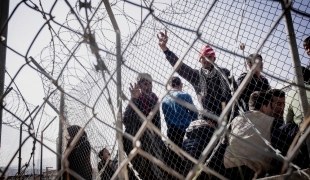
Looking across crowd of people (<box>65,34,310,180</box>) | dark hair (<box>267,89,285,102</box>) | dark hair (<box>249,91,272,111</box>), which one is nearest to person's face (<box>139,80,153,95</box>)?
crowd of people (<box>65,34,310,180</box>)

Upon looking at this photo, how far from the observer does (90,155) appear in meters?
3.45

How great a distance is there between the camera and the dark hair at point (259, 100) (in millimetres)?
2158

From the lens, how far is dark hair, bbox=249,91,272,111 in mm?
2158

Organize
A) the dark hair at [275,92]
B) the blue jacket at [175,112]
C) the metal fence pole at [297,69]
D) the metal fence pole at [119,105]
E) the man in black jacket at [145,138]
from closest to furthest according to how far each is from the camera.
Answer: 1. the metal fence pole at [119,105]
2. the metal fence pole at [297,69]
3. the dark hair at [275,92]
4. the man in black jacket at [145,138]
5. the blue jacket at [175,112]

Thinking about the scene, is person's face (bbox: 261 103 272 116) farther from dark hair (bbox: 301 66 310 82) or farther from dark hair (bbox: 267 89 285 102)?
dark hair (bbox: 301 66 310 82)

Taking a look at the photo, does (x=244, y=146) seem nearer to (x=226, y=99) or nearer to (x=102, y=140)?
(x=226, y=99)

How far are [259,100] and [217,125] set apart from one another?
1.65ft

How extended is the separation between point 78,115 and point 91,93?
66 centimetres

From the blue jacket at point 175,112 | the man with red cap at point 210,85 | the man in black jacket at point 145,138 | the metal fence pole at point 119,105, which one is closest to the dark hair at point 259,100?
the man with red cap at point 210,85

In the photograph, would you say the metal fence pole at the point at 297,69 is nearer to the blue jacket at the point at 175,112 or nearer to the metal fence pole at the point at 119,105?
the metal fence pole at the point at 119,105

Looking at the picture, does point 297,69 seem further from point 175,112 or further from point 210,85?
point 175,112

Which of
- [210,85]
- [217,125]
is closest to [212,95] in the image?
[210,85]

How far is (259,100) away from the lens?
2.20 meters

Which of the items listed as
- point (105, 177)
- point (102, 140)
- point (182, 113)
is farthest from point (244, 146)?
point (105, 177)
